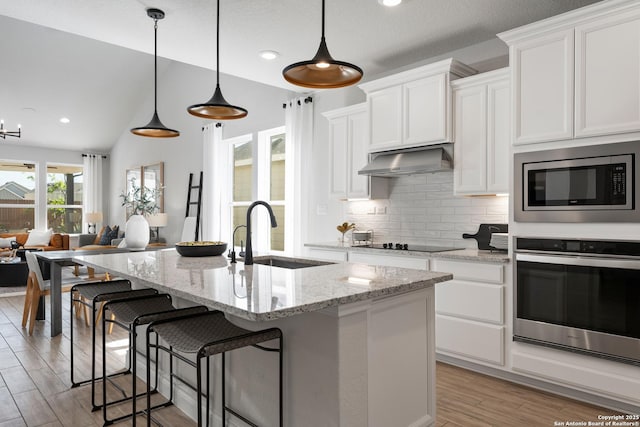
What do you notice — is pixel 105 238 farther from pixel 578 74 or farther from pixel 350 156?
pixel 578 74

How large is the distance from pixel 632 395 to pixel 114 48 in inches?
332

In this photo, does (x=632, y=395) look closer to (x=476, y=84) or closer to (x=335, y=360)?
(x=335, y=360)

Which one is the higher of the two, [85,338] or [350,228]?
[350,228]

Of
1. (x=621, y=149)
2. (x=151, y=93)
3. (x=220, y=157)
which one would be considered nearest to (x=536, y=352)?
(x=621, y=149)

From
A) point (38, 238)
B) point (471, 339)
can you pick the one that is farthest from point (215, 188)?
point (38, 238)

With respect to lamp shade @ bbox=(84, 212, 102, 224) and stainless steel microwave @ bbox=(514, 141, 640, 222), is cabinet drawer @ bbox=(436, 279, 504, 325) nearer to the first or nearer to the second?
stainless steel microwave @ bbox=(514, 141, 640, 222)

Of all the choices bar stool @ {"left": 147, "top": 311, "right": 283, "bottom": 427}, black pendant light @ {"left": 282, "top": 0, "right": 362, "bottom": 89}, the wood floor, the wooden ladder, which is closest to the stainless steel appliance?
the wood floor

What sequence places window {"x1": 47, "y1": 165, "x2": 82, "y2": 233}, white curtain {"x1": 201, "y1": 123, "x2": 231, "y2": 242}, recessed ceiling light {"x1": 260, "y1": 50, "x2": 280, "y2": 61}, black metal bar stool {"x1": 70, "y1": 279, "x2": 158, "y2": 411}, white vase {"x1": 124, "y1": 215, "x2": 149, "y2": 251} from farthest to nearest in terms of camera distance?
window {"x1": 47, "y1": 165, "x2": 82, "y2": 233} → white curtain {"x1": 201, "y1": 123, "x2": 231, "y2": 242} → white vase {"x1": 124, "y1": 215, "x2": 149, "y2": 251} → recessed ceiling light {"x1": 260, "y1": 50, "x2": 280, "y2": 61} → black metal bar stool {"x1": 70, "y1": 279, "x2": 158, "y2": 411}

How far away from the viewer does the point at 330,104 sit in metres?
5.15

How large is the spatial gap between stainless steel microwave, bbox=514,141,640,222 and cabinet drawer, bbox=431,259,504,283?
420 millimetres

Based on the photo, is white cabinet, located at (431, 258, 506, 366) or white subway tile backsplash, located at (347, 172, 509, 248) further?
white subway tile backsplash, located at (347, 172, 509, 248)

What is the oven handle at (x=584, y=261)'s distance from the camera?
8.29 feet

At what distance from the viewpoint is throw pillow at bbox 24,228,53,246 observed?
924 cm

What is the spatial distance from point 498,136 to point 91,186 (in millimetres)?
10230
